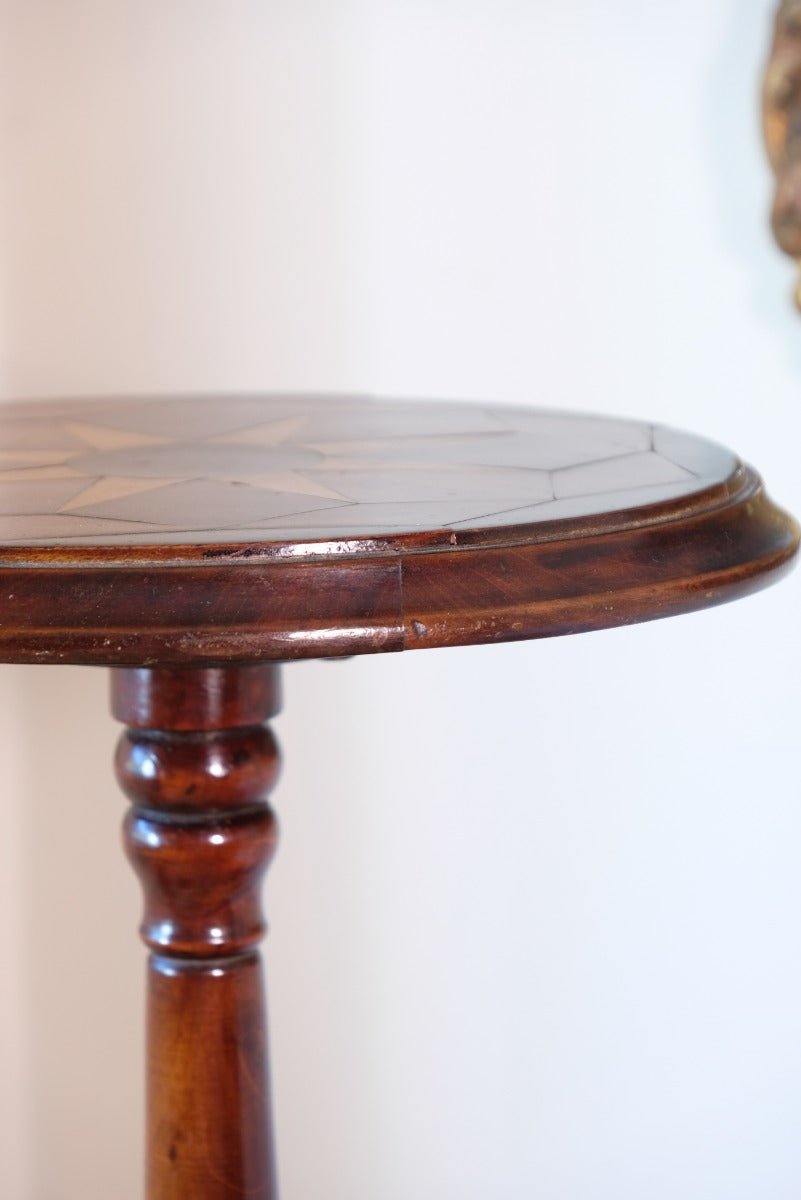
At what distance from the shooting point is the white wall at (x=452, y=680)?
1278mm

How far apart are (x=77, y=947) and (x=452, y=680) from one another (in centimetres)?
47

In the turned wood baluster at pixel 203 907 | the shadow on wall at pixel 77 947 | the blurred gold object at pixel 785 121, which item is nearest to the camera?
the turned wood baluster at pixel 203 907

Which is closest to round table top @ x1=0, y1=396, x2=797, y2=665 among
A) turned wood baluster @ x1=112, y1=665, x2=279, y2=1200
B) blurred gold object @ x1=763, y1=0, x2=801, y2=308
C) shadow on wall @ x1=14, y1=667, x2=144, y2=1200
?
turned wood baluster @ x1=112, y1=665, x2=279, y2=1200

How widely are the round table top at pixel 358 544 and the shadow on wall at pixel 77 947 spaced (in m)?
0.58

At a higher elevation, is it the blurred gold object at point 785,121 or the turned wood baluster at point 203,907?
the blurred gold object at point 785,121

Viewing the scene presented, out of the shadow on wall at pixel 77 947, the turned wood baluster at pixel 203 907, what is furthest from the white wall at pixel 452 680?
the turned wood baluster at pixel 203 907

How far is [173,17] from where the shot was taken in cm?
126

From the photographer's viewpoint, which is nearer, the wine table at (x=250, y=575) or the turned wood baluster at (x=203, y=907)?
the wine table at (x=250, y=575)

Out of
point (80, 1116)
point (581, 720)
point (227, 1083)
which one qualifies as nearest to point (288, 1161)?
point (80, 1116)

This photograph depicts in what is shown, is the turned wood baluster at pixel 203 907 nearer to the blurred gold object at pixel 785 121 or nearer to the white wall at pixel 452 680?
the white wall at pixel 452 680

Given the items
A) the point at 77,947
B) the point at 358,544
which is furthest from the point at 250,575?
the point at 77,947

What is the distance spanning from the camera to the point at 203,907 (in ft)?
2.68

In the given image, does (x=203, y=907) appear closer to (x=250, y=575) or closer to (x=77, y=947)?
(x=250, y=575)

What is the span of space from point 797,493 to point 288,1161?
0.85 m
